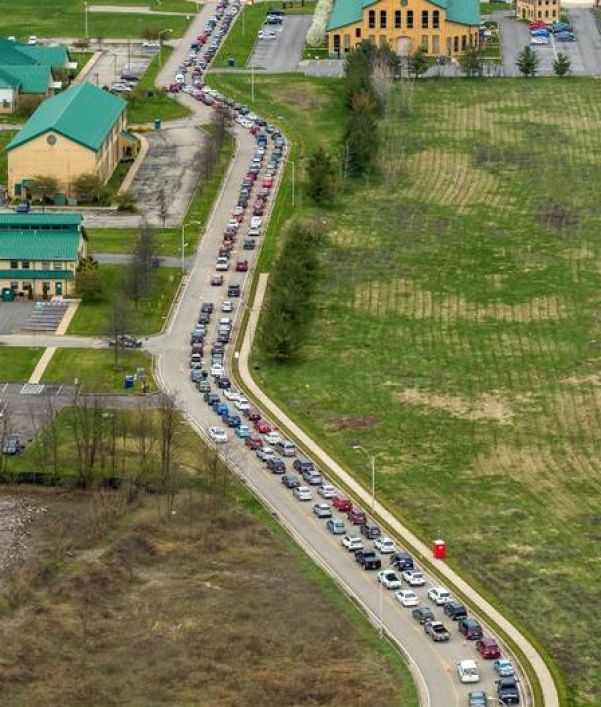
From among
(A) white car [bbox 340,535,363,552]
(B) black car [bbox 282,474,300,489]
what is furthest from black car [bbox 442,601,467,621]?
(B) black car [bbox 282,474,300,489]

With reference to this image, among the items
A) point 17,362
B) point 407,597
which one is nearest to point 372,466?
point 407,597

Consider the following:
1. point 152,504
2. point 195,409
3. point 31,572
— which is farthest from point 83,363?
point 31,572

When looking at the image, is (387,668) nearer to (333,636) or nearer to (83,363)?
(333,636)

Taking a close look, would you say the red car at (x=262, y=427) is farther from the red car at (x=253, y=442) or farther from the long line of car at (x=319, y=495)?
the red car at (x=253, y=442)

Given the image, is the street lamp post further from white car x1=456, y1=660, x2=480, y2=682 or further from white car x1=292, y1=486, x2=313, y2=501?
white car x1=456, y1=660, x2=480, y2=682

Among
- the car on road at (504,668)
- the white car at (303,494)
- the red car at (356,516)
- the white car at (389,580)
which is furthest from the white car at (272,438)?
the car on road at (504,668)

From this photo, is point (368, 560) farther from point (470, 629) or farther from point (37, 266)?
point (37, 266)
